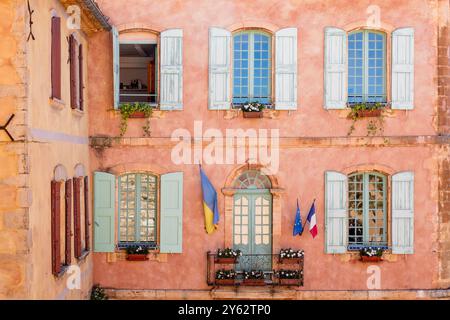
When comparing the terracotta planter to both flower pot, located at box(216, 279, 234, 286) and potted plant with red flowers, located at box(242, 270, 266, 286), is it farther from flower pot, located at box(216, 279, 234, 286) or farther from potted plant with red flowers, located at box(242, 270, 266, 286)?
flower pot, located at box(216, 279, 234, 286)

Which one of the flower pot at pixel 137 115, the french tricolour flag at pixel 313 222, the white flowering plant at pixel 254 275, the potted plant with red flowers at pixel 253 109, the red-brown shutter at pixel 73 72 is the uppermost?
the red-brown shutter at pixel 73 72

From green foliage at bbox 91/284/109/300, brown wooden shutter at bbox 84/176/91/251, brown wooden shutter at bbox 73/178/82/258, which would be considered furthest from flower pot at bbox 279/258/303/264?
brown wooden shutter at bbox 73/178/82/258

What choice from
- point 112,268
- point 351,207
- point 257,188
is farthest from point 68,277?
point 351,207

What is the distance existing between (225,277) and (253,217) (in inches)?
51.0

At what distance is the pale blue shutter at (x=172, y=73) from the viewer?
11180mm

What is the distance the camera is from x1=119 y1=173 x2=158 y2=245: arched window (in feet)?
37.2

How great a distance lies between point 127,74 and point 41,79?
30.0 ft

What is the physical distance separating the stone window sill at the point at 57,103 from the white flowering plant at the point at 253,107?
3.52 meters

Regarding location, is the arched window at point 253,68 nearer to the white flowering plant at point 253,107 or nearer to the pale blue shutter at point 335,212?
the white flowering plant at point 253,107

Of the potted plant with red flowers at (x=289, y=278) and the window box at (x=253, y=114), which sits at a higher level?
the window box at (x=253, y=114)

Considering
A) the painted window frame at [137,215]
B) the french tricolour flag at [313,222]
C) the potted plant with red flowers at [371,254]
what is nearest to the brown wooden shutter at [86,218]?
the painted window frame at [137,215]

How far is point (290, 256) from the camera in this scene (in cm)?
1108

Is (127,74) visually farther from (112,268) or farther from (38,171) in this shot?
(38,171)

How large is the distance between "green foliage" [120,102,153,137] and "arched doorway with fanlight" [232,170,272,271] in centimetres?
207
